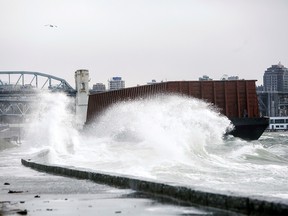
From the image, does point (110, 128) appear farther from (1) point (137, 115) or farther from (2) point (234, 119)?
(2) point (234, 119)

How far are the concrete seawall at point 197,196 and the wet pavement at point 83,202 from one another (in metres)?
0.18

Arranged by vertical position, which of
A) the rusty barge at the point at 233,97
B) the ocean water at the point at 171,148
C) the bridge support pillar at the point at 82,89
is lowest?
the ocean water at the point at 171,148

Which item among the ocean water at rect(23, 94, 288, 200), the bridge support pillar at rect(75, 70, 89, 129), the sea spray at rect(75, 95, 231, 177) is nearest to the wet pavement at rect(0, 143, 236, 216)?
the ocean water at rect(23, 94, 288, 200)

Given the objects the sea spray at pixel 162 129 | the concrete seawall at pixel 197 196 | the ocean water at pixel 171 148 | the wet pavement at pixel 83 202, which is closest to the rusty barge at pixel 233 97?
the sea spray at pixel 162 129

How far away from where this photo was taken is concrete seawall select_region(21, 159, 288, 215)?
671 centimetres

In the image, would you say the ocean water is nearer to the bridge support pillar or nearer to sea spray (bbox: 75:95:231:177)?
sea spray (bbox: 75:95:231:177)

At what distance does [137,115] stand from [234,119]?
8.81 meters

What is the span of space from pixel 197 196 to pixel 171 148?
24.6m

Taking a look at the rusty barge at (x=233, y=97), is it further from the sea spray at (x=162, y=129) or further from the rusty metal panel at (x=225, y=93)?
the sea spray at (x=162, y=129)

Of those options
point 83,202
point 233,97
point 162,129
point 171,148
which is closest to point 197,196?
point 83,202

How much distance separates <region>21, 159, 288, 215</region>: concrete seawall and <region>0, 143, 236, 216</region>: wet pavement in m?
0.18

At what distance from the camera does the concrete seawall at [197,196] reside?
6707 millimetres

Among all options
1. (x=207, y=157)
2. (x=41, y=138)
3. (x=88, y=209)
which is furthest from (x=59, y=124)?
(x=88, y=209)

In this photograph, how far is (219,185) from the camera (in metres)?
16.8
